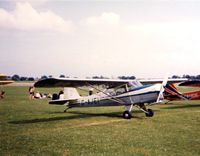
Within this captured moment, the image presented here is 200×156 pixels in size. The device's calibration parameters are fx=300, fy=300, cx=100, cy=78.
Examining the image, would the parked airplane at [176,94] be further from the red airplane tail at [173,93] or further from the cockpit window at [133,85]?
the cockpit window at [133,85]

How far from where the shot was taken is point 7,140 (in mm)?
9328

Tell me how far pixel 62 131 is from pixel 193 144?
4.74 meters

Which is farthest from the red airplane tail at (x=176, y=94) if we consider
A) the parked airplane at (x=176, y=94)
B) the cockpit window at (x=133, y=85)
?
the cockpit window at (x=133, y=85)

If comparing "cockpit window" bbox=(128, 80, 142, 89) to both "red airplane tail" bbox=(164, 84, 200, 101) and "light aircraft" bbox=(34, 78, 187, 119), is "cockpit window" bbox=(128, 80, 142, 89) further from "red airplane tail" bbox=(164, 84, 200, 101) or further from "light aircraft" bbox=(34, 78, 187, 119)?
"red airplane tail" bbox=(164, 84, 200, 101)

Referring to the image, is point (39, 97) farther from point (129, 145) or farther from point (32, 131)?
point (129, 145)

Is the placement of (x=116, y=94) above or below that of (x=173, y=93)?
above

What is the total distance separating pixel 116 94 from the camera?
1605 centimetres

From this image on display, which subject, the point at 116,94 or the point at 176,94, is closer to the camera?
the point at 116,94

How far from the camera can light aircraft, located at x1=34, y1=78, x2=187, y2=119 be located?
15.0m

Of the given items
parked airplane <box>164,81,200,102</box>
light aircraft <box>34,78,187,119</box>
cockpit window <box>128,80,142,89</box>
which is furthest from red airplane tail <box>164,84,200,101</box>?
cockpit window <box>128,80,142,89</box>

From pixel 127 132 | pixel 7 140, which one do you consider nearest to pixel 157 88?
pixel 127 132

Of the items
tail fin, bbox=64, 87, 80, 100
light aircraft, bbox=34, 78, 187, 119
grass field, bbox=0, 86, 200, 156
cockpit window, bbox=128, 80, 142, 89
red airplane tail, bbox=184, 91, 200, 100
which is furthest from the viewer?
red airplane tail, bbox=184, 91, 200, 100

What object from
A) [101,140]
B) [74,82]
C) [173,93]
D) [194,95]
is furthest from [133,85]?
[194,95]

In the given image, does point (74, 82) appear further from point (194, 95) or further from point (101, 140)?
point (194, 95)
